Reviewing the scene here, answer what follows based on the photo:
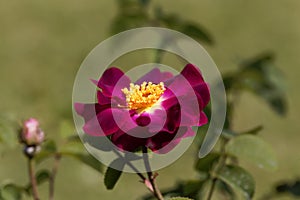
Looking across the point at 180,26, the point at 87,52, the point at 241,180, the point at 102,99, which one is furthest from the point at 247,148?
the point at 87,52

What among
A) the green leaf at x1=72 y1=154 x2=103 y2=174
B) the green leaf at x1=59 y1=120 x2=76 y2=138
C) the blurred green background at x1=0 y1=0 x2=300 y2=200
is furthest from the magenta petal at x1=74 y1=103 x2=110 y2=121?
the blurred green background at x1=0 y1=0 x2=300 y2=200

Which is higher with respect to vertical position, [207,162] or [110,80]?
[110,80]

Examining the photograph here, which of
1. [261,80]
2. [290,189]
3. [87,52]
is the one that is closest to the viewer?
[290,189]

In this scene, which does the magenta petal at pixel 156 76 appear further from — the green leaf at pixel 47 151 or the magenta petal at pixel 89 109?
the green leaf at pixel 47 151

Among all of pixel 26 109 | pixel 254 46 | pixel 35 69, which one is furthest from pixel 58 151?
pixel 254 46

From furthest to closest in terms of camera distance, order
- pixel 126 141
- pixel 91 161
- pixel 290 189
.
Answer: pixel 290 189 → pixel 91 161 → pixel 126 141

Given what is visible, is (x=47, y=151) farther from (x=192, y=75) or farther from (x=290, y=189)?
(x=290, y=189)

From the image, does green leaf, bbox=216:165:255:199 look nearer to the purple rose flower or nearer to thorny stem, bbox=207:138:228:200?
thorny stem, bbox=207:138:228:200
